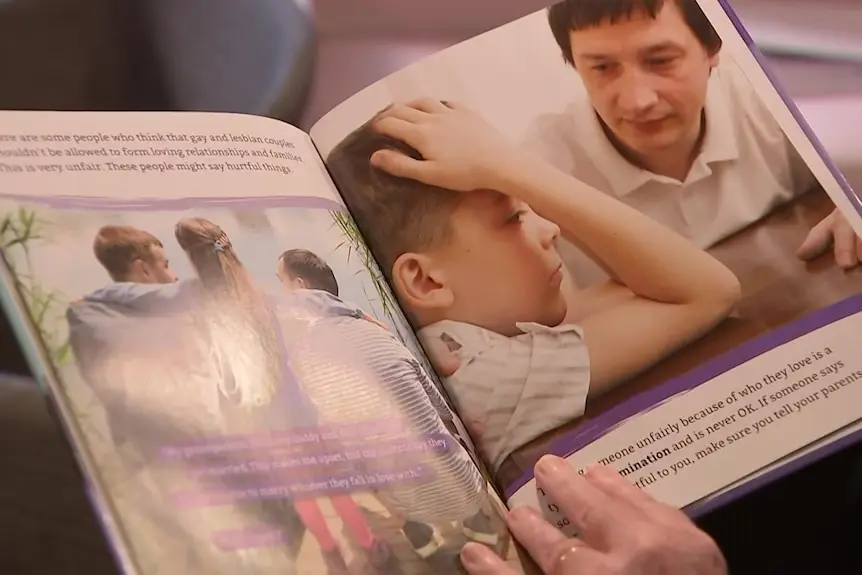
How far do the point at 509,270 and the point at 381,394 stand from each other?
0.30 ft

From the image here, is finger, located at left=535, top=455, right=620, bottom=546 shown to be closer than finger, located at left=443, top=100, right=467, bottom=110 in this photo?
Yes

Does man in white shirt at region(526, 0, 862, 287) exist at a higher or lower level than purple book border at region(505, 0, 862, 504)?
higher

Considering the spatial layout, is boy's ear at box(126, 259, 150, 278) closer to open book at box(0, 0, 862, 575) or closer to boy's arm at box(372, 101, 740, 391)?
open book at box(0, 0, 862, 575)

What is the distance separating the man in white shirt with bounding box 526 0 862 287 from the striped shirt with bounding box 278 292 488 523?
100mm

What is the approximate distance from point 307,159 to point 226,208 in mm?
64

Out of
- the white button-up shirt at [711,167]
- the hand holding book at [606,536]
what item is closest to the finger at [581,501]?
the hand holding book at [606,536]

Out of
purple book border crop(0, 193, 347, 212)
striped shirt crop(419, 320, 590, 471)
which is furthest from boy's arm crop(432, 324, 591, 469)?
purple book border crop(0, 193, 347, 212)

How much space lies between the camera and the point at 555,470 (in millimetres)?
385

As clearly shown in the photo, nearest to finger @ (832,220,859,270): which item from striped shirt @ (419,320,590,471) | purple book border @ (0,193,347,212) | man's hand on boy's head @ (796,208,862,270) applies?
man's hand on boy's head @ (796,208,862,270)

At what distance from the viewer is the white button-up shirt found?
44 cm

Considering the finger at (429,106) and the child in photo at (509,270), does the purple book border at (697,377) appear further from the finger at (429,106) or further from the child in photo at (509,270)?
the finger at (429,106)

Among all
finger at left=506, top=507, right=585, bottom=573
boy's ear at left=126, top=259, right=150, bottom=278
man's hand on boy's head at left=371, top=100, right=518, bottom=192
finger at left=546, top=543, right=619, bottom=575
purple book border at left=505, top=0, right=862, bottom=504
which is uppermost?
man's hand on boy's head at left=371, top=100, right=518, bottom=192

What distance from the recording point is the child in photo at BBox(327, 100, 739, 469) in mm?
410

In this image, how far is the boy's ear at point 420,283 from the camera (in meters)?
0.43
